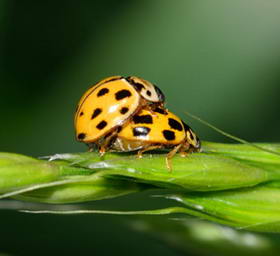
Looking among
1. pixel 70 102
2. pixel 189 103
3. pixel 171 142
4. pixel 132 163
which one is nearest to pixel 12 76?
pixel 70 102

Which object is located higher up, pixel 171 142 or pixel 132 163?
pixel 171 142

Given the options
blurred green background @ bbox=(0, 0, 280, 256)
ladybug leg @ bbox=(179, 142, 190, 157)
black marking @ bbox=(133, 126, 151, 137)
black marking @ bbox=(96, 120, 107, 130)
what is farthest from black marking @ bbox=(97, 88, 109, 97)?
blurred green background @ bbox=(0, 0, 280, 256)

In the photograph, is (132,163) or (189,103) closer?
(132,163)

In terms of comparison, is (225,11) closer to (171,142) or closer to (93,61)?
(93,61)

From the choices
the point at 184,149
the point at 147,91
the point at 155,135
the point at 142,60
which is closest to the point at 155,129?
the point at 155,135

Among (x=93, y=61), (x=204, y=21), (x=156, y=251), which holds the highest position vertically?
(x=204, y=21)

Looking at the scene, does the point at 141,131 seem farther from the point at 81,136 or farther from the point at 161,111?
the point at 81,136

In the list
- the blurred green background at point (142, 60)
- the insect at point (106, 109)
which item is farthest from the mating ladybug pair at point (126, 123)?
the blurred green background at point (142, 60)

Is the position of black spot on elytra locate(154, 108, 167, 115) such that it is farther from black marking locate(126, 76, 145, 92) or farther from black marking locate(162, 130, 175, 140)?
black marking locate(126, 76, 145, 92)
